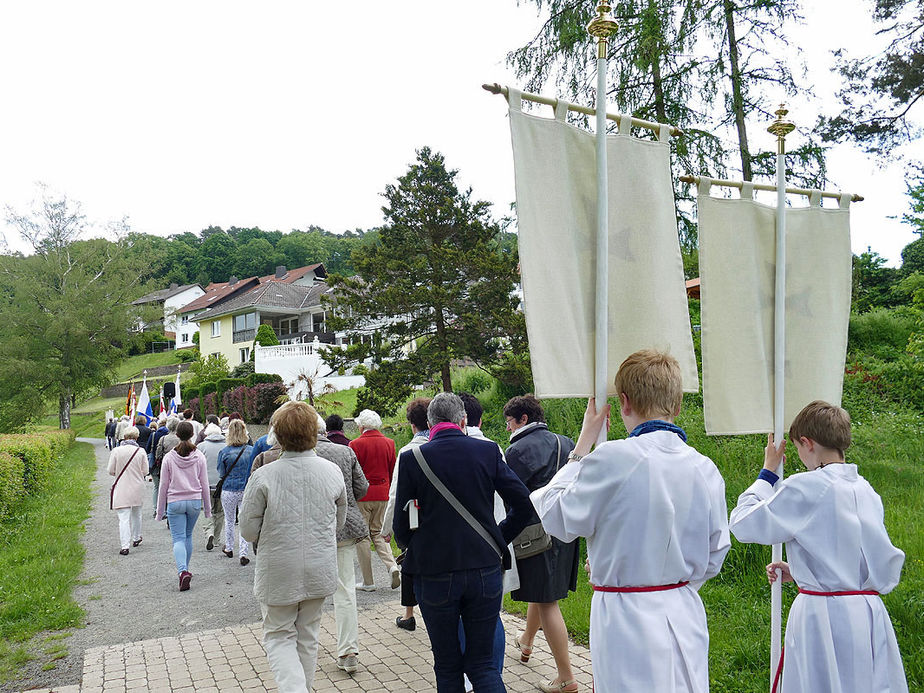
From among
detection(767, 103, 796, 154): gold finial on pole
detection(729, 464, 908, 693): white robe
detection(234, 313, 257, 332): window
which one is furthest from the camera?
detection(234, 313, 257, 332): window

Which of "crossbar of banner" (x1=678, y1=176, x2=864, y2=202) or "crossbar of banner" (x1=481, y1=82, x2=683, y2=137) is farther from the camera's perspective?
"crossbar of banner" (x1=678, y1=176, x2=864, y2=202)

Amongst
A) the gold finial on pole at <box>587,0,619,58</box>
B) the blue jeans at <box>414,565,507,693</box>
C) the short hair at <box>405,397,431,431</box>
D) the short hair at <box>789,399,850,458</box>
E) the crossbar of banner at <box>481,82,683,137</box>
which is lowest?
the blue jeans at <box>414,565,507,693</box>

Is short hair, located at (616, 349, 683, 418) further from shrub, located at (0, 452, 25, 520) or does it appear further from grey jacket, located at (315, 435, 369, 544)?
shrub, located at (0, 452, 25, 520)

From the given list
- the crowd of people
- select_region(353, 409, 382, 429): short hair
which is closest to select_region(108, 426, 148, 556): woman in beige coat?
select_region(353, 409, 382, 429): short hair

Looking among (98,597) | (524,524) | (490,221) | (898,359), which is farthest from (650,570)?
(490,221)

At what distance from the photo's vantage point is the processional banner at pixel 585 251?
338cm

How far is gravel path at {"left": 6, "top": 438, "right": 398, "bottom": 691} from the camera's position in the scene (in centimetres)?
692

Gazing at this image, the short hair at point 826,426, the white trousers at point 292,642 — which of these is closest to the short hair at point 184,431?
the white trousers at point 292,642

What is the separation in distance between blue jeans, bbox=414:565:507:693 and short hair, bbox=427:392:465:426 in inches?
34.2

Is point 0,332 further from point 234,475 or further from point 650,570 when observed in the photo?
point 650,570

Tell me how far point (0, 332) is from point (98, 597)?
45.8m

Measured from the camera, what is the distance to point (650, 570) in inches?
109

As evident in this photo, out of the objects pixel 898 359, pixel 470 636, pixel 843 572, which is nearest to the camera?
pixel 843 572

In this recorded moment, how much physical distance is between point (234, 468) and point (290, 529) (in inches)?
207
